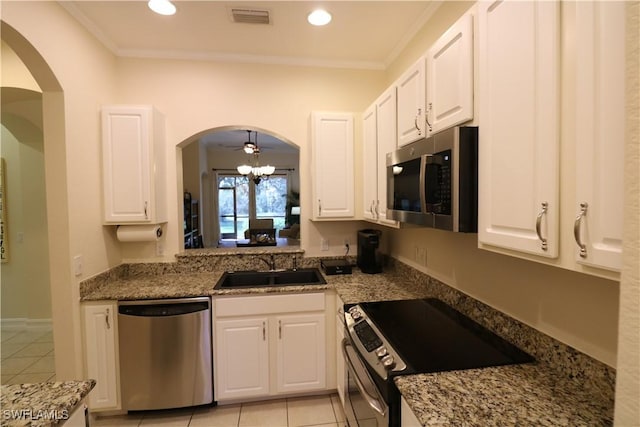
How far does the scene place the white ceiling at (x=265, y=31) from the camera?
6.71 feet

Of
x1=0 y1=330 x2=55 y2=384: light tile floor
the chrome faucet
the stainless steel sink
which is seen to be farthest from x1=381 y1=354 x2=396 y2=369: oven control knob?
x1=0 y1=330 x2=55 y2=384: light tile floor

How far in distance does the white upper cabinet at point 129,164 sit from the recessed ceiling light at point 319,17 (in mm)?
1452

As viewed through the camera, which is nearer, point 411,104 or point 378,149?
point 411,104

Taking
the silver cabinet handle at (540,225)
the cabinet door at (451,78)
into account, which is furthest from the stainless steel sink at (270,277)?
the silver cabinet handle at (540,225)

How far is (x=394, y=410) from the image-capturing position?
44.9 inches

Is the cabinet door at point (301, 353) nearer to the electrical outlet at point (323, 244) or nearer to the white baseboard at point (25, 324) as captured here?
the electrical outlet at point (323, 244)

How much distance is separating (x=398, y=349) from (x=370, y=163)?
1488 mm

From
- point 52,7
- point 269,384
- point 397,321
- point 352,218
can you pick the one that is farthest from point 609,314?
point 52,7

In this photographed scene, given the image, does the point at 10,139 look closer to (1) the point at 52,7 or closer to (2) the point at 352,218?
(1) the point at 52,7

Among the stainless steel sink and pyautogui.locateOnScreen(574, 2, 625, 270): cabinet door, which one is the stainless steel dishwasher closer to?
the stainless steel sink

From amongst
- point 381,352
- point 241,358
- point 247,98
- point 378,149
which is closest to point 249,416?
point 241,358

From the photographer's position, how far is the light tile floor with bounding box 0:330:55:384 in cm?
267

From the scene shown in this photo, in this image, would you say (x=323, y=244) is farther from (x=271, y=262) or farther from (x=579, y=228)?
(x=579, y=228)

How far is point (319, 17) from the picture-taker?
2.12 meters
